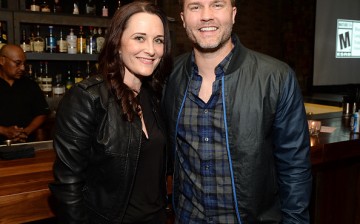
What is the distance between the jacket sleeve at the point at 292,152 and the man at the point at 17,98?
8.69 ft

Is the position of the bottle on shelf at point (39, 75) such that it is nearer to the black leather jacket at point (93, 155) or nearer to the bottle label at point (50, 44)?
the bottle label at point (50, 44)

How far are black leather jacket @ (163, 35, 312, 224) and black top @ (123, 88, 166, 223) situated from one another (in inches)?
12.0

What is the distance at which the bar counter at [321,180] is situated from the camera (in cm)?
190

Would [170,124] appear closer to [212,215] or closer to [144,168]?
[144,168]

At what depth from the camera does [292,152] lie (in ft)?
5.03

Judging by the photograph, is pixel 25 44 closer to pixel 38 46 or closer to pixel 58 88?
pixel 38 46

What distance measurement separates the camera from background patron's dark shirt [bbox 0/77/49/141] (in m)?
3.67

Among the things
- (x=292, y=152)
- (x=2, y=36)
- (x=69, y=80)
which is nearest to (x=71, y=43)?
(x=69, y=80)

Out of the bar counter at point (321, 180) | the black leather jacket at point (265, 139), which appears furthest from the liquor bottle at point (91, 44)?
the black leather jacket at point (265, 139)

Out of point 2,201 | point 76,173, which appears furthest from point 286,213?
point 2,201

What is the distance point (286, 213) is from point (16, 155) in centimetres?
157

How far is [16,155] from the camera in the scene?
2.25 m

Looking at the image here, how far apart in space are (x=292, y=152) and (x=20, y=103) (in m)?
3.02

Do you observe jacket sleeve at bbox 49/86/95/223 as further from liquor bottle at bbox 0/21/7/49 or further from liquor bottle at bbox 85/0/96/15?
liquor bottle at bbox 85/0/96/15
